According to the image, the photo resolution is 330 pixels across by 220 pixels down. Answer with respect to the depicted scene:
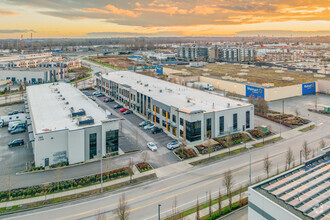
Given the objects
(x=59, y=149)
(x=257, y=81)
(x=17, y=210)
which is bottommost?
(x=17, y=210)

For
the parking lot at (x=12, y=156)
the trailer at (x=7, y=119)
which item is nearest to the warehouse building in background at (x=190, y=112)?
the parking lot at (x=12, y=156)

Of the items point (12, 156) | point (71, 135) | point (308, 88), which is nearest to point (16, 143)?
point (12, 156)

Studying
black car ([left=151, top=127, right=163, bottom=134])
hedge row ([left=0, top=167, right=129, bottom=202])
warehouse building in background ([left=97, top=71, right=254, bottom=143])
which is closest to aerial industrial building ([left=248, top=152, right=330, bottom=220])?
hedge row ([left=0, top=167, right=129, bottom=202])

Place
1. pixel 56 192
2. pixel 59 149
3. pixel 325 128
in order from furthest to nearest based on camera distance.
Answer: pixel 325 128
pixel 59 149
pixel 56 192

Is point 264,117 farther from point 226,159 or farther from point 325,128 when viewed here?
point 226,159

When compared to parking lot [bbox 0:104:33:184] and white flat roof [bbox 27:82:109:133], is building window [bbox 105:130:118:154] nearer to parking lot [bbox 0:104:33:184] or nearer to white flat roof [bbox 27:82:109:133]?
white flat roof [bbox 27:82:109:133]

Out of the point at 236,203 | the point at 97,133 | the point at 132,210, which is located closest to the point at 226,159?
the point at 236,203

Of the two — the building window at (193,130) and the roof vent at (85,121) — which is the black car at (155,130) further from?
the roof vent at (85,121)
